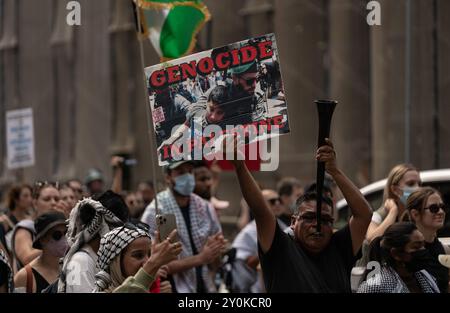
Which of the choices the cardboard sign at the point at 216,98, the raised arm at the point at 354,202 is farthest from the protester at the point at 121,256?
the raised arm at the point at 354,202

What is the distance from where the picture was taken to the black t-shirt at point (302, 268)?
6293mm

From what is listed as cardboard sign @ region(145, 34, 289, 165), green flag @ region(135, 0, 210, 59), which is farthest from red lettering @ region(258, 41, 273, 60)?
green flag @ region(135, 0, 210, 59)

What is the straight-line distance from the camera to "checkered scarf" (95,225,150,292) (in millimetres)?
5945

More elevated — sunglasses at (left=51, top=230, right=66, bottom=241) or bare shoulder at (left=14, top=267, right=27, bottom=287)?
sunglasses at (left=51, top=230, right=66, bottom=241)

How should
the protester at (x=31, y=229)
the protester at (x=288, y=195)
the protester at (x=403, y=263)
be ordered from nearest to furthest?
the protester at (x=403, y=263), the protester at (x=31, y=229), the protester at (x=288, y=195)

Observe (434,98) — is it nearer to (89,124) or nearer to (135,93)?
(89,124)

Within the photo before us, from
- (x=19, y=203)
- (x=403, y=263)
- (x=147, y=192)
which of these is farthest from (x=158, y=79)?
(x=147, y=192)

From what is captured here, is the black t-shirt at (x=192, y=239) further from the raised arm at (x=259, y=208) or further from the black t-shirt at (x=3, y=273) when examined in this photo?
the black t-shirt at (x=3, y=273)

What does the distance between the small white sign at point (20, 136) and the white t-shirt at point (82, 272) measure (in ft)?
25.6

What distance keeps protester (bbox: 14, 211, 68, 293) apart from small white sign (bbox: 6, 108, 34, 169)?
6284 millimetres

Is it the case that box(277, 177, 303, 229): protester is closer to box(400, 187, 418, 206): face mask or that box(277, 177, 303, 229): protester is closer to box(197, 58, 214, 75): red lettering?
box(400, 187, 418, 206): face mask

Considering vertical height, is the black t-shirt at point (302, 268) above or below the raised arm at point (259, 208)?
below

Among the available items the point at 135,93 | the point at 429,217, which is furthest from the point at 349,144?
the point at 429,217
